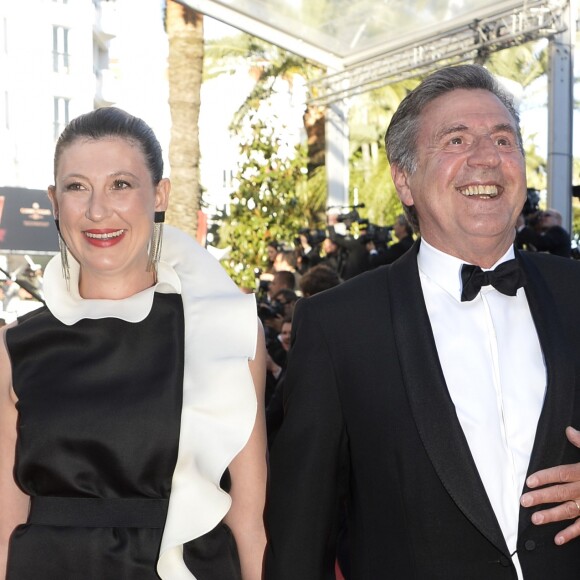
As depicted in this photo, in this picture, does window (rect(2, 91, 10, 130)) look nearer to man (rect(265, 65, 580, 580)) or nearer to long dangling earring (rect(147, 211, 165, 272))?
long dangling earring (rect(147, 211, 165, 272))

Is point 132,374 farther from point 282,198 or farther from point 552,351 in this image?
point 282,198

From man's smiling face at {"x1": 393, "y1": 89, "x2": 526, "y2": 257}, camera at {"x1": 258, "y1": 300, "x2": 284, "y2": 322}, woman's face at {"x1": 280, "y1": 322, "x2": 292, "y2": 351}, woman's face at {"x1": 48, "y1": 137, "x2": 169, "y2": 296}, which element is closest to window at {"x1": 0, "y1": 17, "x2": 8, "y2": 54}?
camera at {"x1": 258, "y1": 300, "x2": 284, "y2": 322}

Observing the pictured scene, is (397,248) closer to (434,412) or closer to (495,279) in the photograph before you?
(495,279)

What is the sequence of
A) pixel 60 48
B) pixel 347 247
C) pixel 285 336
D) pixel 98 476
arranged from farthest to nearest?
→ pixel 60 48 → pixel 347 247 → pixel 285 336 → pixel 98 476

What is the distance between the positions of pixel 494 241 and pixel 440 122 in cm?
36

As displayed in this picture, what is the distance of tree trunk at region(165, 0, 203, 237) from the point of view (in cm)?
1265

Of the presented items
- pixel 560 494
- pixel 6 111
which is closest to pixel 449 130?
pixel 560 494

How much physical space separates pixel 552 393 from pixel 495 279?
0.32 m

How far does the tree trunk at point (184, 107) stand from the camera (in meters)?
12.6

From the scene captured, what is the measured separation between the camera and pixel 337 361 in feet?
7.77

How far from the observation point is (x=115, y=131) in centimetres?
289

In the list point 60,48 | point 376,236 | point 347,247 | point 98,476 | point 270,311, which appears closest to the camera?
point 98,476

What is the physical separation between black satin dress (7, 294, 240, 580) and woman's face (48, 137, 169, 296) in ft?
1.12

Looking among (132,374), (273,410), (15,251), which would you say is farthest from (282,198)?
(132,374)
